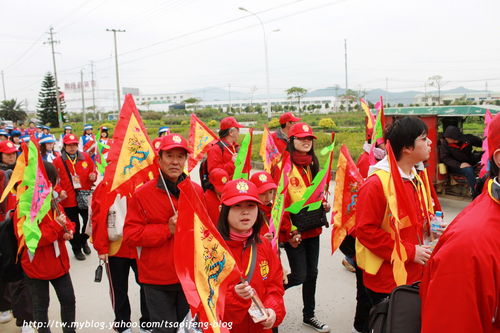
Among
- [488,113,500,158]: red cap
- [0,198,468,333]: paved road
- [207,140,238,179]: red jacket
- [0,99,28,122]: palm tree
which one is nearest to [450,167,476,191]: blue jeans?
[0,198,468,333]: paved road

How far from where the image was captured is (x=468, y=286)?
1320 mm

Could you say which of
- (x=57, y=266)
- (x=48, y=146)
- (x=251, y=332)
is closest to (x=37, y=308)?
(x=57, y=266)

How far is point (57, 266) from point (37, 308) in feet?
1.33

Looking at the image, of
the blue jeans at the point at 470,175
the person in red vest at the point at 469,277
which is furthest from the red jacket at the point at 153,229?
the blue jeans at the point at 470,175

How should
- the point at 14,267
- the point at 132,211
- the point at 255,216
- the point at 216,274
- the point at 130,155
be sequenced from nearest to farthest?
the point at 216,274
the point at 255,216
the point at 132,211
the point at 130,155
the point at 14,267

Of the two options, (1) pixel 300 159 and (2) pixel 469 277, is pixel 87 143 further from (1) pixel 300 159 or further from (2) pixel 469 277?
(2) pixel 469 277

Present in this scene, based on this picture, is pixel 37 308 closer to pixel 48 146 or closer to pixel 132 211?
pixel 132 211

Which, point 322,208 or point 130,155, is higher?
point 130,155

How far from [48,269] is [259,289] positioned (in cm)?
195

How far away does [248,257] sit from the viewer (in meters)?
2.59

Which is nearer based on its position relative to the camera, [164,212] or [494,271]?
[494,271]

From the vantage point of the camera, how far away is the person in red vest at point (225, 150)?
564cm

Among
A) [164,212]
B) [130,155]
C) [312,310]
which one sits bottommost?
[312,310]

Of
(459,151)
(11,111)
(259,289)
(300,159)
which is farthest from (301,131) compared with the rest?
(11,111)
